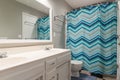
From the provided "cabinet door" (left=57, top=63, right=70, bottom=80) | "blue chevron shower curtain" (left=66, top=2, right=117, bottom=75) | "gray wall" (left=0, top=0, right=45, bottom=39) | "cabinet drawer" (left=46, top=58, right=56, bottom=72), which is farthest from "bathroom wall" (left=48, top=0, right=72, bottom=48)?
"cabinet drawer" (left=46, top=58, right=56, bottom=72)

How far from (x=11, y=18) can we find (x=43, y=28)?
0.86 metres

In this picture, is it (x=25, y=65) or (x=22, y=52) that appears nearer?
(x=25, y=65)

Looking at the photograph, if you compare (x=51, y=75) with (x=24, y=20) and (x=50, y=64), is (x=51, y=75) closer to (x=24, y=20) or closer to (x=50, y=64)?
(x=50, y=64)

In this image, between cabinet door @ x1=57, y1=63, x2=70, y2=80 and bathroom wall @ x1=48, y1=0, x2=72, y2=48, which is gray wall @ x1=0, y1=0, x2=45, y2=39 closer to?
cabinet door @ x1=57, y1=63, x2=70, y2=80

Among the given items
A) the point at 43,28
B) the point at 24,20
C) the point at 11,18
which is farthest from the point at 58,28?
the point at 11,18

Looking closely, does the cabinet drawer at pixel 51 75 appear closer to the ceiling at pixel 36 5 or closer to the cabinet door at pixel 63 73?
the cabinet door at pixel 63 73

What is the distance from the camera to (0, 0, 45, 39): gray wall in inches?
62.4

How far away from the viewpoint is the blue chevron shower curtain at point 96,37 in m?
2.98

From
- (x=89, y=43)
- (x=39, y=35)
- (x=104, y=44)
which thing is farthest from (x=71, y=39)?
(x=39, y=35)

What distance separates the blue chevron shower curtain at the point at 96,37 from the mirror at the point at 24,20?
104 cm

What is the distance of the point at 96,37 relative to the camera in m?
3.13

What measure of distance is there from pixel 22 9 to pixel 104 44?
2.21m

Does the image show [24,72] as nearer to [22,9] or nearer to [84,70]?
[22,9]

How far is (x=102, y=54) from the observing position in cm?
309
